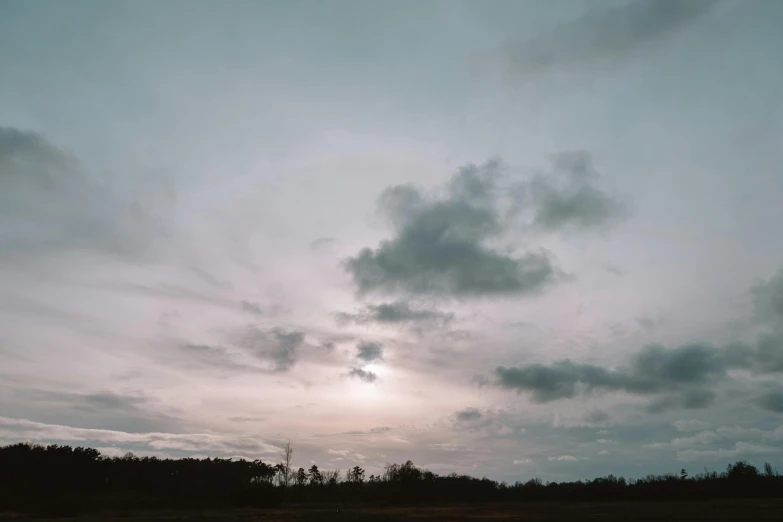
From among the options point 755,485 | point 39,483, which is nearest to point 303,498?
→ point 39,483

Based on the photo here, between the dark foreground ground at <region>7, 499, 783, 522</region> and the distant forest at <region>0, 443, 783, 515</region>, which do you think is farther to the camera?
the distant forest at <region>0, 443, 783, 515</region>

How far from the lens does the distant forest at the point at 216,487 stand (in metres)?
125

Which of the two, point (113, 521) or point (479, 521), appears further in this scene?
point (113, 521)

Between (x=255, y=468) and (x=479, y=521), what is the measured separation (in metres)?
110

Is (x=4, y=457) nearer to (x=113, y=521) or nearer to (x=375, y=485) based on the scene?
(x=113, y=521)

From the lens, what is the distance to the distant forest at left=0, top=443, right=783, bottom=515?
124938mm

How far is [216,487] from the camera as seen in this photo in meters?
144

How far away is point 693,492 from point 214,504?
118536 millimetres

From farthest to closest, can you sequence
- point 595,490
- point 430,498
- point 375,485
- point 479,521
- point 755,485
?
point 375,485 < point 430,498 < point 595,490 < point 755,485 < point 479,521

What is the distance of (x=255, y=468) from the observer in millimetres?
162625

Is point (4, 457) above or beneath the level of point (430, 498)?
above

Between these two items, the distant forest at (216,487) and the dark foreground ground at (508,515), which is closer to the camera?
the dark foreground ground at (508,515)

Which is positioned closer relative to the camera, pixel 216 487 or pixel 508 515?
pixel 508 515

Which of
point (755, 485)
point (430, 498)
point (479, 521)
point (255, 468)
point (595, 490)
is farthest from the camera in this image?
point (430, 498)
